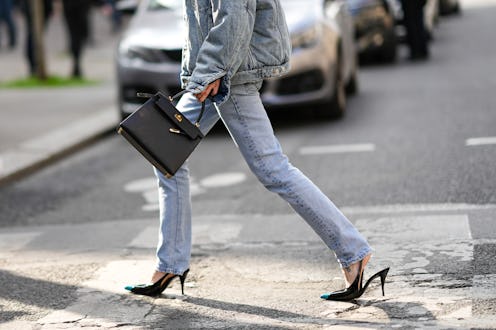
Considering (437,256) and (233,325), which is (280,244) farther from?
(233,325)

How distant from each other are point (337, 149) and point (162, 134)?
4.73 metres

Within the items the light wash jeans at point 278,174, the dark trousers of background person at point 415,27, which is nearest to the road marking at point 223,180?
the light wash jeans at point 278,174

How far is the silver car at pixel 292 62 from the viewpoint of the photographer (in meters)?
11.1

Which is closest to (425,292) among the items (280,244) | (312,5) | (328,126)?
(280,244)

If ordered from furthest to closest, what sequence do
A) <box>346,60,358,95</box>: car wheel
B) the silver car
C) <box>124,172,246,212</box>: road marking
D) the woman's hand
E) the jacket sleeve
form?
<box>346,60,358,95</box>: car wheel → the silver car → <box>124,172,246,212</box>: road marking → the woman's hand → the jacket sleeve

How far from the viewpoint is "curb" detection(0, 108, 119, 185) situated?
9797 mm

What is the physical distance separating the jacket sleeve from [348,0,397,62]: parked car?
40.2ft

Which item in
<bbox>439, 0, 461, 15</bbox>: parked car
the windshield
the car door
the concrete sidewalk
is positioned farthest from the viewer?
<bbox>439, 0, 461, 15</bbox>: parked car

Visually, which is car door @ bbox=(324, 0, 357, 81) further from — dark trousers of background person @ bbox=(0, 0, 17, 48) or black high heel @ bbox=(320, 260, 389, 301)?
dark trousers of background person @ bbox=(0, 0, 17, 48)

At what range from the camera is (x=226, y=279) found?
570 centimetres

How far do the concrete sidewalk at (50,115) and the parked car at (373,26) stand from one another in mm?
3680

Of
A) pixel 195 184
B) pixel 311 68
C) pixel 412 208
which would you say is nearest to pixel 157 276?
pixel 412 208

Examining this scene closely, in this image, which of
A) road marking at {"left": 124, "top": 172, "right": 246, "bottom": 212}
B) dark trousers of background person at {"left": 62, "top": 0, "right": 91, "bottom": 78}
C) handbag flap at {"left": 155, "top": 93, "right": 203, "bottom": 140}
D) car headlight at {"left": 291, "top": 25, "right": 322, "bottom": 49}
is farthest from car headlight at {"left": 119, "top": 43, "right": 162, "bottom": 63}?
handbag flap at {"left": 155, "top": 93, "right": 203, "bottom": 140}

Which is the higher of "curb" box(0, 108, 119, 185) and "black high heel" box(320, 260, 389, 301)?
"black high heel" box(320, 260, 389, 301)
